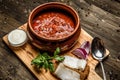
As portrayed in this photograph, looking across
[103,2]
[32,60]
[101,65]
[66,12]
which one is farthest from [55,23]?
[103,2]

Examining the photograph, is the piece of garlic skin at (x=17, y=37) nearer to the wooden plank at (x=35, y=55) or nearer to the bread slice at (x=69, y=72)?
the wooden plank at (x=35, y=55)

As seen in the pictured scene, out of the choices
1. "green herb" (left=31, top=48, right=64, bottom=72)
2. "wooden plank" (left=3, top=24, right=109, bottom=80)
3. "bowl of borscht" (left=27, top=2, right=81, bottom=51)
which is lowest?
"wooden plank" (left=3, top=24, right=109, bottom=80)

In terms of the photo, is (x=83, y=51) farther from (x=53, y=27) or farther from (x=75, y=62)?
(x=53, y=27)

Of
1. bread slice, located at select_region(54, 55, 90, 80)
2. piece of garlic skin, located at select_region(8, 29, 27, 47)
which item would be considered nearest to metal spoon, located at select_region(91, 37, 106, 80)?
bread slice, located at select_region(54, 55, 90, 80)

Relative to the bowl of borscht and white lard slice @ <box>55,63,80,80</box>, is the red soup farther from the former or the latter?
white lard slice @ <box>55,63,80,80</box>

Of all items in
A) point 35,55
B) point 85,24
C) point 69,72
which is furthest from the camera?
point 85,24

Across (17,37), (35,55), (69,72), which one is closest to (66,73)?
(69,72)

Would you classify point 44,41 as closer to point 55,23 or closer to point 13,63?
point 55,23
